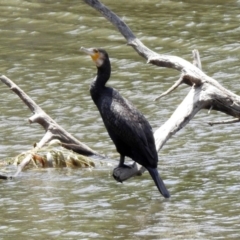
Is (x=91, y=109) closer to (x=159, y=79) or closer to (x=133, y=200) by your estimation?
(x=159, y=79)

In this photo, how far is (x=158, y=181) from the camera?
7430mm

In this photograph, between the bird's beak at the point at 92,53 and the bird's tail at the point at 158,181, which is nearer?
the bird's tail at the point at 158,181

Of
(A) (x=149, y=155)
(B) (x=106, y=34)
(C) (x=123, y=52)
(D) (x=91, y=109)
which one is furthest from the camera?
(B) (x=106, y=34)

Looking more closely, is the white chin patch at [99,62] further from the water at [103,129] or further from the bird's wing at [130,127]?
the water at [103,129]

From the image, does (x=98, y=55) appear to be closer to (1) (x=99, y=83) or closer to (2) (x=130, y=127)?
(1) (x=99, y=83)

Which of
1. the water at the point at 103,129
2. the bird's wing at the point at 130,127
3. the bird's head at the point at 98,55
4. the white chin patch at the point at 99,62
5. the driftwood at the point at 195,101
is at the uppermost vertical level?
the bird's head at the point at 98,55

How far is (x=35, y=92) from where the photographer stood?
12180mm

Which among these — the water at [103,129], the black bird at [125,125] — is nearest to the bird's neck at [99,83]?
the black bird at [125,125]

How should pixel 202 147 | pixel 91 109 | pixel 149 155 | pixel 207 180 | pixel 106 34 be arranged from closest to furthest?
pixel 149 155 < pixel 207 180 < pixel 202 147 < pixel 91 109 < pixel 106 34

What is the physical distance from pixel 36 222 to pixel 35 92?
5.10 meters

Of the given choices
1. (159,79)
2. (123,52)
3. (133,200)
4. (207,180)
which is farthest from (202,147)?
(123,52)

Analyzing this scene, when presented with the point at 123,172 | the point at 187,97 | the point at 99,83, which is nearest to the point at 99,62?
the point at 99,83

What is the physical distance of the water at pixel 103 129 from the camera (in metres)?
7.18

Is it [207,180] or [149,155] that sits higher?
[149,155]
